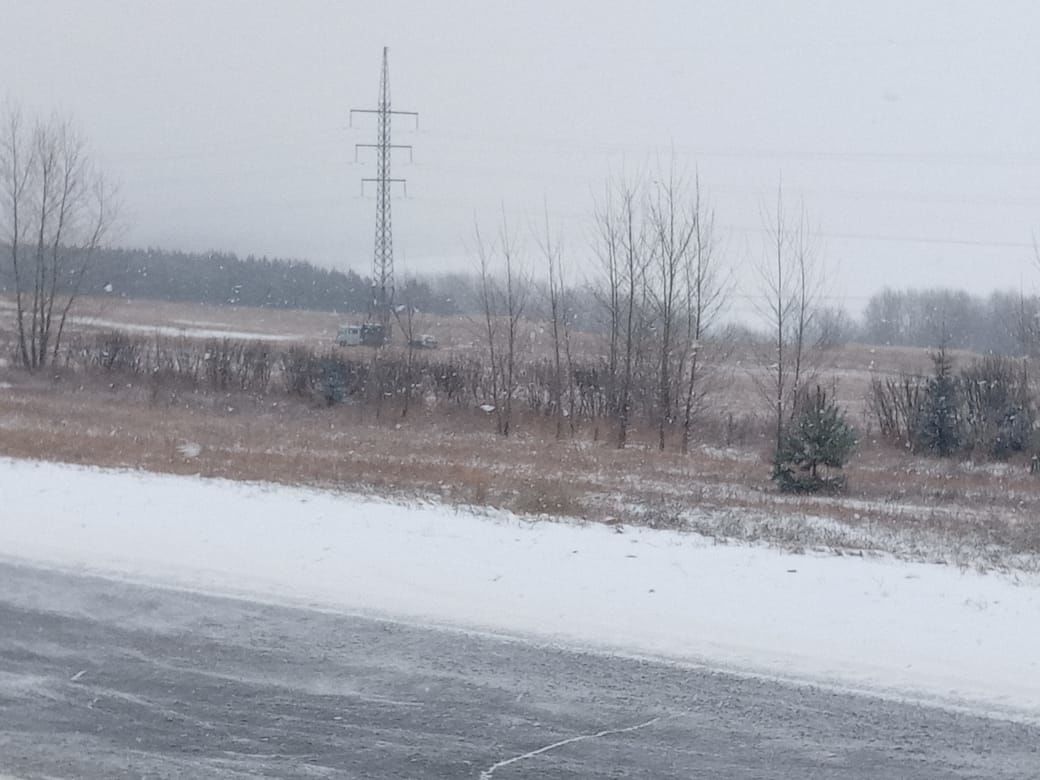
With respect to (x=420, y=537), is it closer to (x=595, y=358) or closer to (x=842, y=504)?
(x=842, y=504)

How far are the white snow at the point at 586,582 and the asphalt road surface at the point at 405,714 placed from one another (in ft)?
1.68

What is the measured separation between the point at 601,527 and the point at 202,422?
14.2 metres

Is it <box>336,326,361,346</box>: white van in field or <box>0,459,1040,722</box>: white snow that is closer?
<box>0,459,1040,722</box>: white snow

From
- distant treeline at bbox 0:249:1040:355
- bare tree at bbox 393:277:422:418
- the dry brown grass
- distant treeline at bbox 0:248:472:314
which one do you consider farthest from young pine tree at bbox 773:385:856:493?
distant treeline at bbox 0:248:472:314

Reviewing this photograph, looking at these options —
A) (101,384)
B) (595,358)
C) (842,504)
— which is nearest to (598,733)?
(842,504)

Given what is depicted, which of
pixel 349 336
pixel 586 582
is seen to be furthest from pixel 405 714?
pixel 349 336

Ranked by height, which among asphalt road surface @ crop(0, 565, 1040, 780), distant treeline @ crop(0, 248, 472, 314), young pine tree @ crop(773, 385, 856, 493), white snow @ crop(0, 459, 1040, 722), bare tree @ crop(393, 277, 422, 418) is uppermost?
distant treeline @ crop(0, 248, 472, 314)

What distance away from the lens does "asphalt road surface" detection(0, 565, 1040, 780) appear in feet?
17.0

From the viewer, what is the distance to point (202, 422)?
23250mm

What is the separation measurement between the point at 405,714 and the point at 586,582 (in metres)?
3.14

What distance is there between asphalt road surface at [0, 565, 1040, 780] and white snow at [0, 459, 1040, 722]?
511 millimetres

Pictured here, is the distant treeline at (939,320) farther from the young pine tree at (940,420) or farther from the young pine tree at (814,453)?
the young pine tree at (814,453)

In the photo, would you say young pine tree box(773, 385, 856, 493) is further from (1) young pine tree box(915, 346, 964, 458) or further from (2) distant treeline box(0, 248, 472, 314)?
(2) distant treeline box(0, 248, 472, 314)

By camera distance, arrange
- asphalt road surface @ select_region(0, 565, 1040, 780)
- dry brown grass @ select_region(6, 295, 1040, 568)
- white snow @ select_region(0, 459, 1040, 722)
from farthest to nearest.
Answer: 1. dry brown grass @ select_region(6, 295, 1040, 568)
2. white snow @ select_region(0, 459, 1040, 722)
3. asphalt road surface @ select_region(0, 565, 1040, 780)
